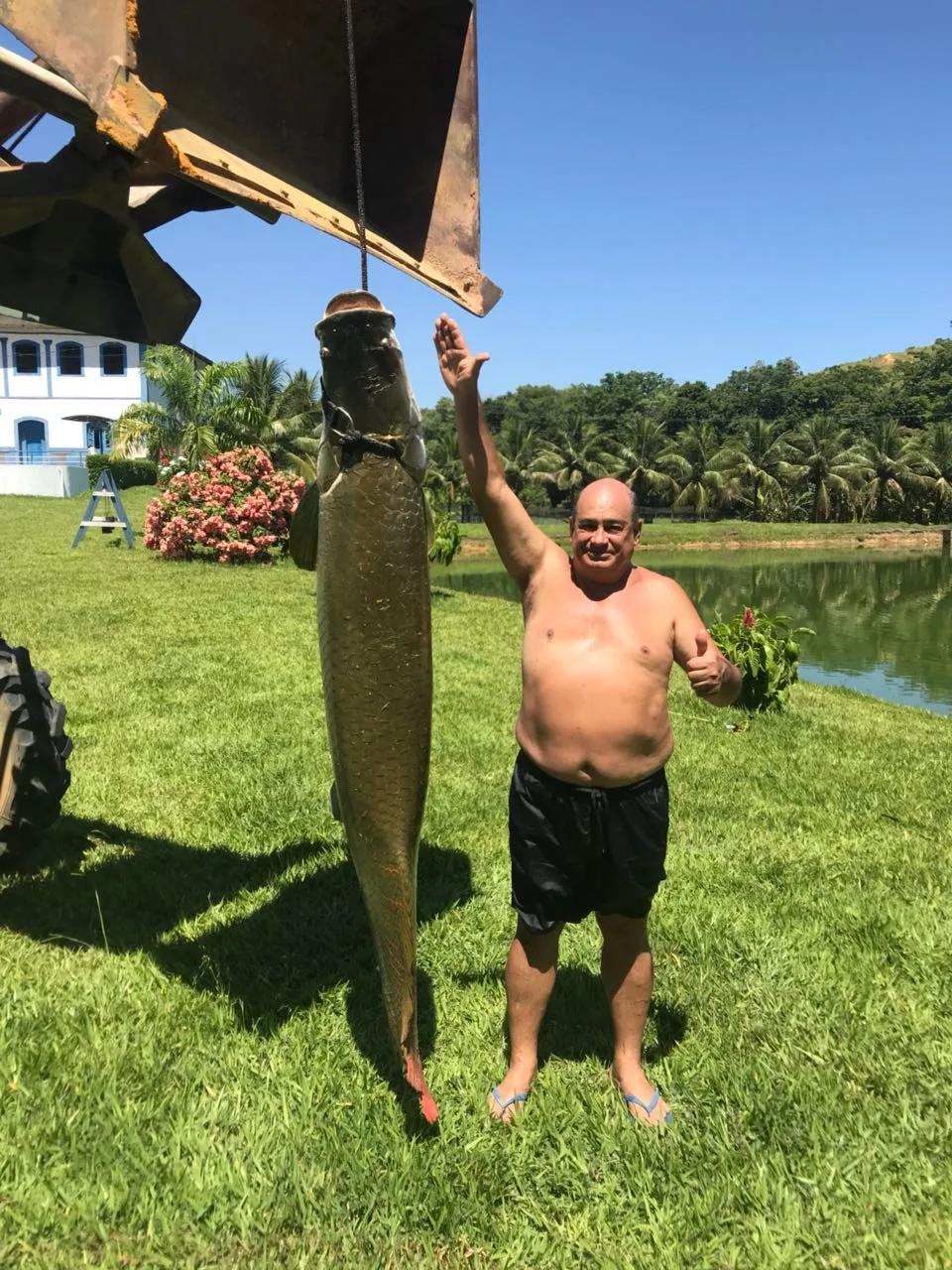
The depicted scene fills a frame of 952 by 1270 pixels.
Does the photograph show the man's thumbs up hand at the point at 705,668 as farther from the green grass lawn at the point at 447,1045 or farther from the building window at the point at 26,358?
the building window at the point at 26,358

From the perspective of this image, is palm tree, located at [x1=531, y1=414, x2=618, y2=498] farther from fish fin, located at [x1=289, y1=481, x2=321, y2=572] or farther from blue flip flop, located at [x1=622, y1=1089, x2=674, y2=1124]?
fish fin, located at [x1=289, y1=481, x2=321, y2=572]

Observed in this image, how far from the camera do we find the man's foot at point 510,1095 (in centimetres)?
288

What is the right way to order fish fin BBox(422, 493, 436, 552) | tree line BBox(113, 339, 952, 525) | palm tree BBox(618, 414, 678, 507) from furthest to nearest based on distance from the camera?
palm tree BBox(618, 414, 678, 507), tree line BBox(113, 339, 952, 525), fish fin BBox(422, 493, 436, 552)

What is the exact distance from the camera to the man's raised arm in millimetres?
2643

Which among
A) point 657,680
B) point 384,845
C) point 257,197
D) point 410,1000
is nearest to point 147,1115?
point 410,1000

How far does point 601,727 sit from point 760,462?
215 ft

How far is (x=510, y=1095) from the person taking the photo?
9.58 ft

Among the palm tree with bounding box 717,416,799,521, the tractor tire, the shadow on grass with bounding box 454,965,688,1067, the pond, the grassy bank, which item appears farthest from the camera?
the palm tree with bounding box 717,416,799,521

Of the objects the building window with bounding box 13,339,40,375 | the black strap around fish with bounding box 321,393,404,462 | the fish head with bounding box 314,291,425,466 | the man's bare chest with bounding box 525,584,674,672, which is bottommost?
the man's bare chest with bounding box 525,584,674,672

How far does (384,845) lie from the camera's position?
238 centimetres

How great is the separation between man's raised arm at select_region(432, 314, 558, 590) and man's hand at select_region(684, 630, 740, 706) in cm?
61

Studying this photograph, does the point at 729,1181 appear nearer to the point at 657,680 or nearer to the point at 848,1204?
the point at 848,1204

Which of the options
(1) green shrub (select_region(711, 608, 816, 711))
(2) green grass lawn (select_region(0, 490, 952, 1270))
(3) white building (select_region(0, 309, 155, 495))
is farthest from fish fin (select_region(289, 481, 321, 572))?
(3) white building (select_region(0, 309, 155, 495))

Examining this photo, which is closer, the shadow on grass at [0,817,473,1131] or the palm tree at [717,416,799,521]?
the shadow on grass at [0,817,473,1131]
